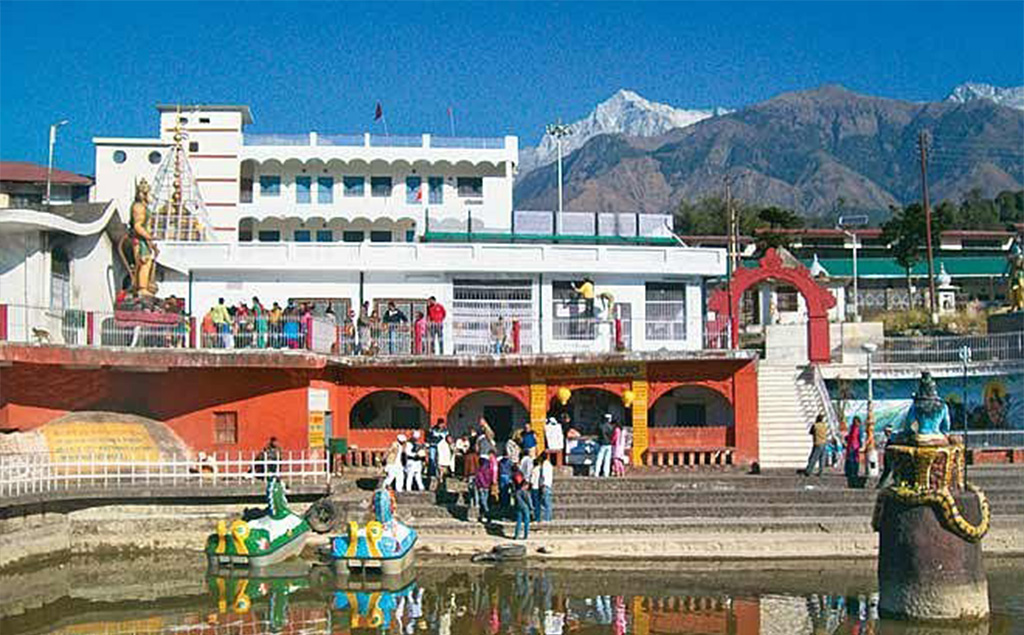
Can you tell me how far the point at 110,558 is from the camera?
957 inches

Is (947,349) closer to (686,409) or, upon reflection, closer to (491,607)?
(686,409)

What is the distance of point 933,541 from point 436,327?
16.5 m

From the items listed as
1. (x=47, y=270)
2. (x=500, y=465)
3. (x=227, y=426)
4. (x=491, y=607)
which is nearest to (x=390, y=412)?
(x=227, y=426)

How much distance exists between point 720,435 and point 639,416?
2.21 m

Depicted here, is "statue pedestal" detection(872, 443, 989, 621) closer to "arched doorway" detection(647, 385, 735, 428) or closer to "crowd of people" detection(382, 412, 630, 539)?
"crowd of people" detection(382, 412, 630, 539)

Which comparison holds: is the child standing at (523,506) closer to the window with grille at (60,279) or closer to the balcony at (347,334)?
the balcony at (347,334)

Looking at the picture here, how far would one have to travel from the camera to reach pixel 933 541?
1712 centimetres

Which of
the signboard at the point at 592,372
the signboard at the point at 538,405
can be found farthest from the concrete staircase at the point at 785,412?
the signboard at the point at 538,405

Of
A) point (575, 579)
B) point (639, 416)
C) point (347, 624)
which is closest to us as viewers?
point (347, 624)

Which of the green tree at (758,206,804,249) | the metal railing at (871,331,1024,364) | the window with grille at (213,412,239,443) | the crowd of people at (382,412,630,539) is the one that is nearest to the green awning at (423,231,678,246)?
the metal railing at (871,331,1024,364)

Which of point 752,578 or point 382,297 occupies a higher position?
point 382,297

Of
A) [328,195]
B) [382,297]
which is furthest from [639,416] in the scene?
[328,195]

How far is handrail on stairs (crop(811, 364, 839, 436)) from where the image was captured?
30.8 m

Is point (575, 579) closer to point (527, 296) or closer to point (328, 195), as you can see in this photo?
point (527, 296)
